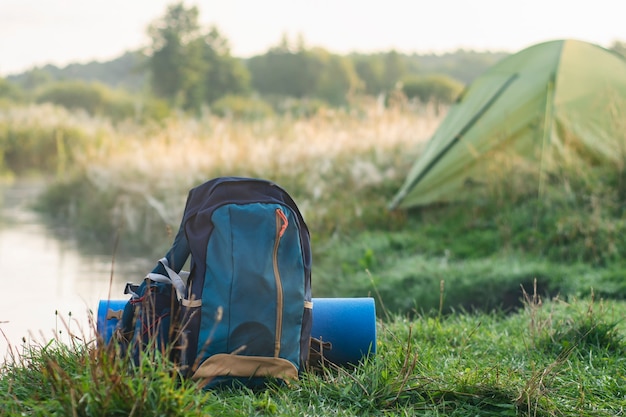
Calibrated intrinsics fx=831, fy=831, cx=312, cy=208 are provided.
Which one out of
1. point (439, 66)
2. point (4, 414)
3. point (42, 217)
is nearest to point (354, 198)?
point (42, 217)

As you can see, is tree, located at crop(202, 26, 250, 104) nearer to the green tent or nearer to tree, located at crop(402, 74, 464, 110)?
tree, located at crop(402, 74, 464, 110)

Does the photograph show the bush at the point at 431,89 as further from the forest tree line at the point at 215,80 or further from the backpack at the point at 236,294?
the backpack at the point at 236,294

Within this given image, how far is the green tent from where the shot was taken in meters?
7.44

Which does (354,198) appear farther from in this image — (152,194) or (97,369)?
(97,369)

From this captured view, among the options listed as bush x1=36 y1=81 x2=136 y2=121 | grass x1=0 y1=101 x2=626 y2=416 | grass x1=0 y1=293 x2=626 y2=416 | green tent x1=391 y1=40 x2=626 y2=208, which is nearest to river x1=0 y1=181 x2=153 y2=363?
grass x1=0 y1=101 x2=626 y2=416

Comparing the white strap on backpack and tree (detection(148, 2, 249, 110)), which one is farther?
tree (detection(148, 2, 249, 110))

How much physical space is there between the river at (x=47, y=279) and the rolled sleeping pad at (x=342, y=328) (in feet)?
3.61

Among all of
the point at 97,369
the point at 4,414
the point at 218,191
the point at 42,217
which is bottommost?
the point at 42,217

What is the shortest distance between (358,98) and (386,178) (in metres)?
3.27

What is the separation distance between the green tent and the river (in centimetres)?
290

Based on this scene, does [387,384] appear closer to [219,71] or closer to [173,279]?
[173,279]

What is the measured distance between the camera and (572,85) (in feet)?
25.1

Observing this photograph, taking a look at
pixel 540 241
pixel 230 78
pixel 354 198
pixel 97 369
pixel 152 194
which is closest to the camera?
pixel 97 369

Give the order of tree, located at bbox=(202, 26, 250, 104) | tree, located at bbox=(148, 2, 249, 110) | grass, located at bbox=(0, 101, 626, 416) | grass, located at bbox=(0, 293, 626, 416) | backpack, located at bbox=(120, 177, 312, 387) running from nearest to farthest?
grass, located at bbox=(0, 293, 626, 416)
grass, located at bbox=(0, 101, 626, 416)
backpack, located at bbox=(120, 177, 312, 387)
tree, located at bbox=(148, 2, 249, 110)
tree, located at bbox=(202, 26, 250, 104)
